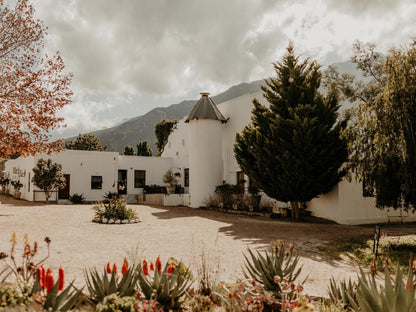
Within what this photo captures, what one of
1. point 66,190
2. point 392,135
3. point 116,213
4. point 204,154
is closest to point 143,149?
point 66,190

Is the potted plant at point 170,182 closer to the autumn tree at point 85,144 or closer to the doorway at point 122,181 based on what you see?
the doorway at point 122,181

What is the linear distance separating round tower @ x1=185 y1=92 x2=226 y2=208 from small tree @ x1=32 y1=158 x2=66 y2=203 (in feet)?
32.3

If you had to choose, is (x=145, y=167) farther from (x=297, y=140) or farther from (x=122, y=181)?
(x=297, y=140)

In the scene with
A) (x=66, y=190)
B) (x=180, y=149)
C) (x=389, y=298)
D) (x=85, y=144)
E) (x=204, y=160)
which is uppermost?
(x=85, y=144)

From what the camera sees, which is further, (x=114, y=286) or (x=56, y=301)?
(x=114, y=286)

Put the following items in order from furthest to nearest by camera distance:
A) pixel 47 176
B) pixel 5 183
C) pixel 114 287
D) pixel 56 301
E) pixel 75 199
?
pixel 5 183
pixel 75 199
pixel 47 176
pixel 114 287
pixel 56 301

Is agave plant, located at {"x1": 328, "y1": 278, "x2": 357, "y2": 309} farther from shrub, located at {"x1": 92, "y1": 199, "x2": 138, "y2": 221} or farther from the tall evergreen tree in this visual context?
shrub, located at {"x1": 92, "y1": 199, "x2": 138, "y2": 221}

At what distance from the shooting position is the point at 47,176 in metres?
23.6

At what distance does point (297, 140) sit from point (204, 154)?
9701 mm

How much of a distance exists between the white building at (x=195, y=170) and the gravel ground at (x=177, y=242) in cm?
279

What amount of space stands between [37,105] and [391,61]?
1444 cm

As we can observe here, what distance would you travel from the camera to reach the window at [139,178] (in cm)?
3109

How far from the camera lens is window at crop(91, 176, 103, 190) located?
94.1ft

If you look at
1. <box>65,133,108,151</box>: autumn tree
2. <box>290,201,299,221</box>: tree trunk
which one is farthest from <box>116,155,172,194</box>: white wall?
<box>65,133,108,151</box>: autumn tree
